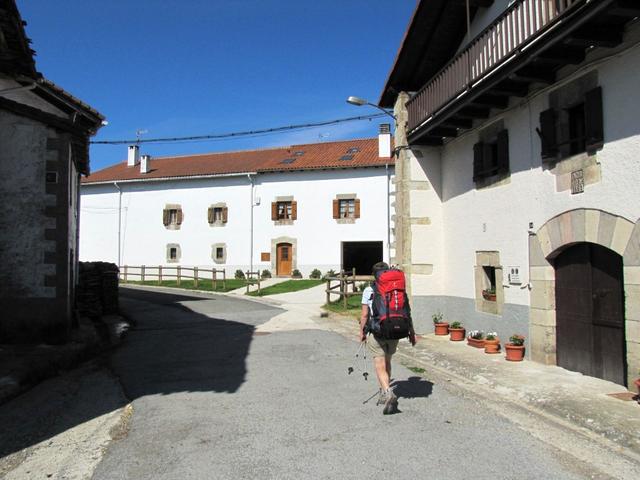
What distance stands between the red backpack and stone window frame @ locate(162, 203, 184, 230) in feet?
95.8

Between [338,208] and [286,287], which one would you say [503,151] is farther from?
[338,208]

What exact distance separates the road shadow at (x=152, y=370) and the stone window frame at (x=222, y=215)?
16.3m

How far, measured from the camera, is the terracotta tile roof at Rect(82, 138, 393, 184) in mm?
30781

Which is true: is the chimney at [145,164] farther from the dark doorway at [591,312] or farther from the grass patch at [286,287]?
the dark doorway at [591,312]

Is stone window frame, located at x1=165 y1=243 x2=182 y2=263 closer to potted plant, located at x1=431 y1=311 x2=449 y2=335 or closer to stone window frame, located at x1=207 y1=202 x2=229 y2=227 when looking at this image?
stone window frame, located at x1=207 y1=202 x2=229 y2=227

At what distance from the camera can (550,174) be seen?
313 inches

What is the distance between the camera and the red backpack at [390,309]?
563cm

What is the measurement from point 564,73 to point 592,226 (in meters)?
2.29

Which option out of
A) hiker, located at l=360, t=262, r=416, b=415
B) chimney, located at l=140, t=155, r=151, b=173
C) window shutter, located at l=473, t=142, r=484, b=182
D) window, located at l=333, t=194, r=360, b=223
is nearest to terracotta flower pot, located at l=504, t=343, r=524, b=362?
hiker, located at l=360, t=262, r=416, b=415

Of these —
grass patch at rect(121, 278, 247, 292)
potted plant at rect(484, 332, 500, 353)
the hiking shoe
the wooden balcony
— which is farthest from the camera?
grass patch at rect(121, 278, 247, 292)

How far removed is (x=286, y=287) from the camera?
985 inches

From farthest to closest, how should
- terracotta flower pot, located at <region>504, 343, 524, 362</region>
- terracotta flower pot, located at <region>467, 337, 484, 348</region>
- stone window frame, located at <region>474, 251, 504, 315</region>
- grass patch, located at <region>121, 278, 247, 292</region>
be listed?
grass patch, located at <region>121, 278, 247, 292</region>, terracotta flower pot, located at <region>467, 337, 484, 348</region>, stone window frame, located at <region>474, 251, 504, 315</region>, terracotta flower pot, located at <region>504, 343, 524, 362</region>

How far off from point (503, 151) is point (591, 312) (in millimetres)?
3404

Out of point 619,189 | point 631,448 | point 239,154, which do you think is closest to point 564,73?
point 619,189
